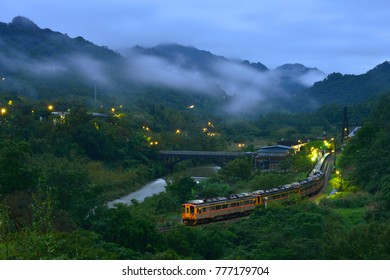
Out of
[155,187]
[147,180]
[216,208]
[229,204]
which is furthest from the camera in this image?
[147,180]

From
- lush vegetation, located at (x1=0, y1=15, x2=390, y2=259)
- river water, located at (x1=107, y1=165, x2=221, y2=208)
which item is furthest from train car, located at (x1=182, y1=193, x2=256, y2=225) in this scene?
river water, located at (x1=107, y1=165, x2=221, y2=208)

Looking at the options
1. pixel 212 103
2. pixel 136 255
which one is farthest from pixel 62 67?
pixel 136 255

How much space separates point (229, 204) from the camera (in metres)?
27.4

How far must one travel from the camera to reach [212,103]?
136 meters

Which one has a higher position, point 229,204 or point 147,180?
point 229,204

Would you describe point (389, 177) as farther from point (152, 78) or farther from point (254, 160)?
point (152, 78)

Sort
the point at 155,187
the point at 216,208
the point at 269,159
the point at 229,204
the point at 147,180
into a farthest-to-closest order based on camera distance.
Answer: the point at 269,159, the point at 147,180, the point at 155,187, the point at 229,204, the point at 216,208

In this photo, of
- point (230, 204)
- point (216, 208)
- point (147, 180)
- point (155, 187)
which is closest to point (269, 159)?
point (147, 180)

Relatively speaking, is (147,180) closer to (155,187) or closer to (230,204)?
(155,187)

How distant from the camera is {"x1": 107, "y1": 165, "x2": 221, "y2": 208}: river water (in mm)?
43203

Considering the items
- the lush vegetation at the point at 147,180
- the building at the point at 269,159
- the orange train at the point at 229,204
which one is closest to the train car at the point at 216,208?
the orange train at the point at 229,204

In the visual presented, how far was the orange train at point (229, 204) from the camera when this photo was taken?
83.9ft

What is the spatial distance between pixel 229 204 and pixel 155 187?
Answer: 2312 cm

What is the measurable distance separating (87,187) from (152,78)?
122 meters
